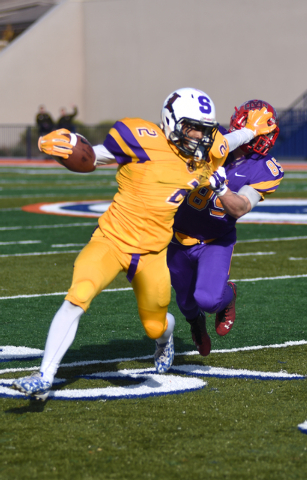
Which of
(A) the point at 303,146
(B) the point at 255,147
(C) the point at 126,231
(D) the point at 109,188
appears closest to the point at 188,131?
(C) the point at 126,231

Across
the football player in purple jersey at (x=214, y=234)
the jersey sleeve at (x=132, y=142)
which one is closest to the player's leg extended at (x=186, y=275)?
the football player in purple jersey at (x=214, y=234)

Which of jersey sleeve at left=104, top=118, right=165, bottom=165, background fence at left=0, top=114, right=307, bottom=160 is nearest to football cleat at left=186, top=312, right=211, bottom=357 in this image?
jersey sleeve at left=104, top=118, right=165, bottom=165

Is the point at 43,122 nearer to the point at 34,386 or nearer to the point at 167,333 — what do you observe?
the point at 167,333

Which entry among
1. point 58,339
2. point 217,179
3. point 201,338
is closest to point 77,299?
point 58,339

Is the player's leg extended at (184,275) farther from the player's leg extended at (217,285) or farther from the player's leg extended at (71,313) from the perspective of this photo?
the player's leg extended at (71,313)

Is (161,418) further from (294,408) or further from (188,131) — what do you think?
(188,131)

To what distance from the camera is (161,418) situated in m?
3.82

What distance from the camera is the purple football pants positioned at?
16.1 feet

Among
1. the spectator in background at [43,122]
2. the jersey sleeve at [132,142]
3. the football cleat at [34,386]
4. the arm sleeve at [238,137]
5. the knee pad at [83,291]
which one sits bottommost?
the spectator in background at [43,122]

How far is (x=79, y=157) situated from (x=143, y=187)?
386 millimetres

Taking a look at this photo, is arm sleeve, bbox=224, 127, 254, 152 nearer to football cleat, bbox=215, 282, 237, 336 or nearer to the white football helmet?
the white football helmet

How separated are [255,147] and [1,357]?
2.09 m

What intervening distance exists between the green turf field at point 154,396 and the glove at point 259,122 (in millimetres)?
1435

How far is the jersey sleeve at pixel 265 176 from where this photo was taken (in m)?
5.02
